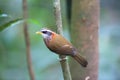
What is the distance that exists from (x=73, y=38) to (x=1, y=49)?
84 centimetres

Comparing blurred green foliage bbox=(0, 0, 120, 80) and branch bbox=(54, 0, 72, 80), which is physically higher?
branch bbox=(54, 0, 72, 80)

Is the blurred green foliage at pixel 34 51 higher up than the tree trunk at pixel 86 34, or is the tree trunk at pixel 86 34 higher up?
the tree trunk at pixel 86 34

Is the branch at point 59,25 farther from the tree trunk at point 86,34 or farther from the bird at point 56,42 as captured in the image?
the tree trunk at point 86,34

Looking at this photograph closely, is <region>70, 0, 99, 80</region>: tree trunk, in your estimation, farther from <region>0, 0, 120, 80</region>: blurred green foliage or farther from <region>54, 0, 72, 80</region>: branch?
<region>0, 0, 120, 80</region>: blurred green foliage

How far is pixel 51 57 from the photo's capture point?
3.58 meters

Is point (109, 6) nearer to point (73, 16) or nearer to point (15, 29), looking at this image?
point (15, 29)

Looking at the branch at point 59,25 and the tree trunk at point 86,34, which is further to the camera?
the tree trunk at point 86,34

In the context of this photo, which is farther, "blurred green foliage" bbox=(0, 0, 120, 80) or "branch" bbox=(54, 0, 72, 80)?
"blurred green foliage" bbox=(0, 0, 120, 80)

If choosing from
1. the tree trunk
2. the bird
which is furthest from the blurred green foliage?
the bird

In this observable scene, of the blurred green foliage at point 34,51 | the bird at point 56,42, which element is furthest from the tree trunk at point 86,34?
the blurred green foliage at point 34,51

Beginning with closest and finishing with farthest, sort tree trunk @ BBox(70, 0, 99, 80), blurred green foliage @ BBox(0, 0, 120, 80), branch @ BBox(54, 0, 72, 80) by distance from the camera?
branch @ BBox(54, 0, 72, 80) < tree trunk @ BBox(70, 0, 99, 80) < blurred green foliage @ BBox(0, 0, 120, 80)

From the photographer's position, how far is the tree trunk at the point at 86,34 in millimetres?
2221

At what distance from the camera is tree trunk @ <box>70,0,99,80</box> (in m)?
2.22

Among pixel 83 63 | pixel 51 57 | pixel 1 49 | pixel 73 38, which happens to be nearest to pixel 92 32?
pixel 73 38
